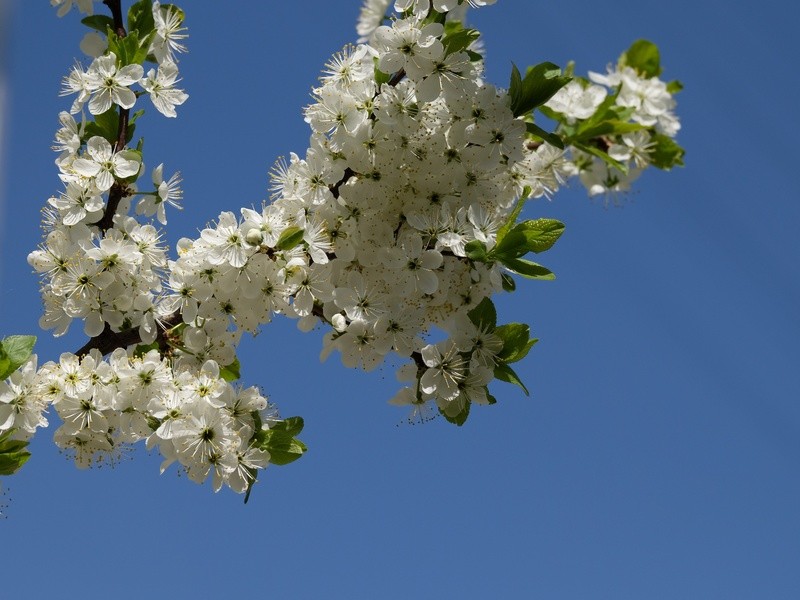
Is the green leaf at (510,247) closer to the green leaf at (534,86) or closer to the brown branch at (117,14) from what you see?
the green leaf at (534,86)

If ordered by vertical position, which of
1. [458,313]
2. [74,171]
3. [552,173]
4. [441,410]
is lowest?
[441,410]

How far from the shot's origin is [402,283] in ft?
7.56

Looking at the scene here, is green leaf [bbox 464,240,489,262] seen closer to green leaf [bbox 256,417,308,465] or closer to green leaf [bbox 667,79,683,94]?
green leaf [bbox 256,417,308,465]

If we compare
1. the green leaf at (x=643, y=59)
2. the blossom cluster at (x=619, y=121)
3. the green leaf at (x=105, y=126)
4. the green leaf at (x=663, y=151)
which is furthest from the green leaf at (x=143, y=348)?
the green leaf at (x=643, y=59)

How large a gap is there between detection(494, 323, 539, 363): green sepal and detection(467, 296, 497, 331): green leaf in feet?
0.11

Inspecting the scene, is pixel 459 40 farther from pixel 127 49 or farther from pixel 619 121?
pixel 619 121

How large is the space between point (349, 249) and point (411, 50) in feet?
1.65

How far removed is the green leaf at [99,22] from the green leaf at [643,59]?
2.04 m

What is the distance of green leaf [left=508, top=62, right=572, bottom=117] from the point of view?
2.47m

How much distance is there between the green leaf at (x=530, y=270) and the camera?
2.40 m

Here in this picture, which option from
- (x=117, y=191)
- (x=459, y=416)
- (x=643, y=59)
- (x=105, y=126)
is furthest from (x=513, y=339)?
(x=643, y=59)

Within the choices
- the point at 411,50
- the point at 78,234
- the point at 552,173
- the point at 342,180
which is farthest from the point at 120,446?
the point at 552,173

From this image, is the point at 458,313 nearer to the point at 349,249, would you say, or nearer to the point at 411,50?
the point at 349,249

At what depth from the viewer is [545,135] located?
2652mm
